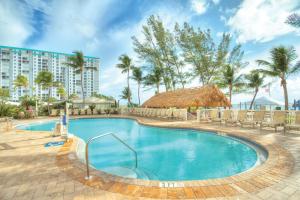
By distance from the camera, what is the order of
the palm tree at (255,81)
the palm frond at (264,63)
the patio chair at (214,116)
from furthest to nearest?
1. the palm tree at (255,81)
2. the palm frond at (264,63)
3. the patio chair at (214,116)

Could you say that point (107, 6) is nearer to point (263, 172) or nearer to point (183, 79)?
point (263, 172)

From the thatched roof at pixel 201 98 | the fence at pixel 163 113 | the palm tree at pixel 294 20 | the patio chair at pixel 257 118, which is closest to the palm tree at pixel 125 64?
the fence at pixel 163 113

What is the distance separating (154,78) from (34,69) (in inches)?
2096

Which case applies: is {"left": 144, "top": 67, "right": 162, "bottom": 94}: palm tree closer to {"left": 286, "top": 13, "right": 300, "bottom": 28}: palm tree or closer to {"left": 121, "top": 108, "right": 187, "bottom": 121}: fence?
{"left": 121, "top": 108, "right": 187, "bottom": 121}: fence

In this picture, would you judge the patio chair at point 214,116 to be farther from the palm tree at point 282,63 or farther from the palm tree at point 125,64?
the palm tree at point 125,64

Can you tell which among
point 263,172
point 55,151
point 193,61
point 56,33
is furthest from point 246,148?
point 193,61

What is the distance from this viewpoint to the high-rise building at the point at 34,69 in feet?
182

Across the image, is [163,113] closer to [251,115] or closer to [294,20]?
[251,115]

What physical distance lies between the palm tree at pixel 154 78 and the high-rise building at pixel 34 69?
95.4ft

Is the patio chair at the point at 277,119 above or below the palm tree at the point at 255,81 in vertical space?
below

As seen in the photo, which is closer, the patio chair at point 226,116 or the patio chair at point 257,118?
the patio chair at point 257,118

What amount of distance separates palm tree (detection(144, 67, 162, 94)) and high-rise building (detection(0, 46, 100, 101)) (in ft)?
95.4

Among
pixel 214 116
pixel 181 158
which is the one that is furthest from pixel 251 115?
pixel 181 158

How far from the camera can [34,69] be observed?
60.2 m
